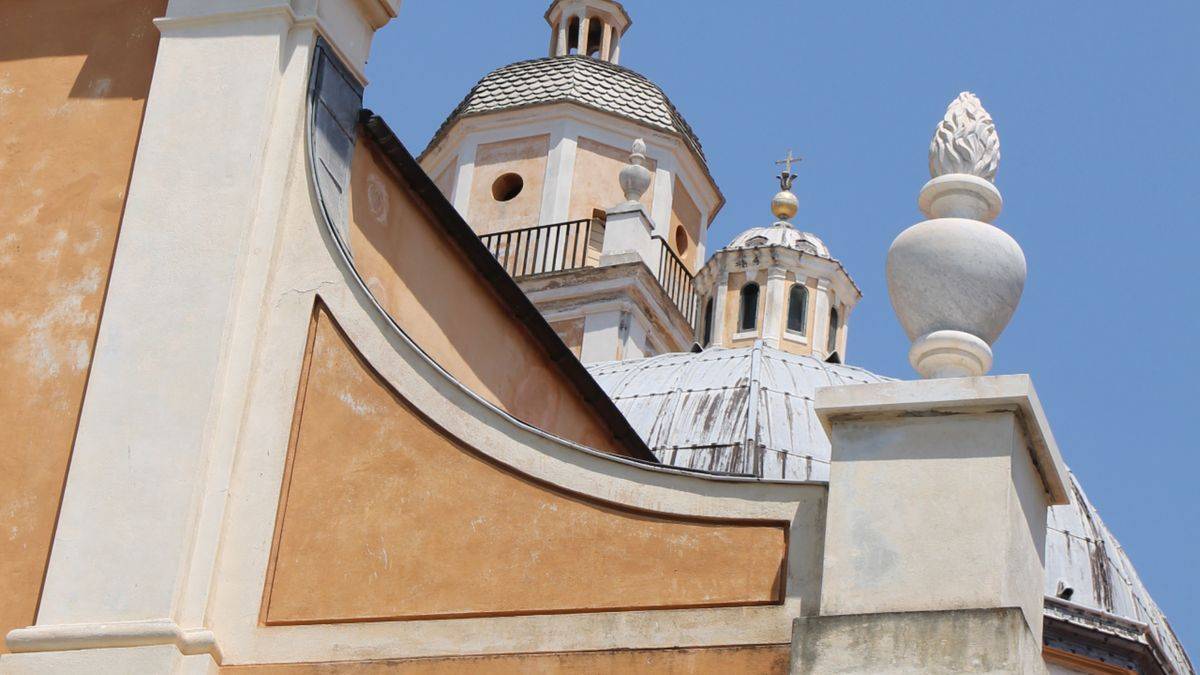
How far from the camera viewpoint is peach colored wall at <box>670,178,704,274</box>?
108 feet

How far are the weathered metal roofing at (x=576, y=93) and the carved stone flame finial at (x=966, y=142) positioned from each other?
24426 millimetres

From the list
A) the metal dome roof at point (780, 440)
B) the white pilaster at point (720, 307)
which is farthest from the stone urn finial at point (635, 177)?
the metal dome roof at point (780, 440)

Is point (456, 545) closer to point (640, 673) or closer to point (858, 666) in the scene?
point (640, 673)

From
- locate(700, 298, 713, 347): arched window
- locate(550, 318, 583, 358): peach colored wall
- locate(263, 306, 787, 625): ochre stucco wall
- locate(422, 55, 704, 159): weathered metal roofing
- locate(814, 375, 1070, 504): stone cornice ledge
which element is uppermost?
locate(422, 55, 704, 159): weathered metal roofing

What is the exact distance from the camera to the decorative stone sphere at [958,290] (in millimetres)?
8109

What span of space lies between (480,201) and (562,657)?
82.2ft

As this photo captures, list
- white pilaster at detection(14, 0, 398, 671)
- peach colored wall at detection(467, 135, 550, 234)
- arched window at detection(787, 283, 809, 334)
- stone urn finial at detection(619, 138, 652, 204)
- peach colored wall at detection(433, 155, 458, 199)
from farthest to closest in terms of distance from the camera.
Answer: peach colored wall at detection(433, 155, 458, 199), peach colored wall at detection(467, 135, 550, 234), arched window at detection(787, 283, 809, 334), stone urn finial at detection(619, 138, 652, 204), white pilaster at detection(14, 0, 398, 671)

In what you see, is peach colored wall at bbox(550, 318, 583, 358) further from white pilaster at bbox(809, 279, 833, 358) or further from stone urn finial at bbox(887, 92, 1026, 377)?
stone urn finial at bbox(887, 92, 1026, 377)

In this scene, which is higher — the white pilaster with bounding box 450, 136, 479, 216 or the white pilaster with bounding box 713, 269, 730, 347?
the white pilaster with bounding box 450, 136, 479, 216

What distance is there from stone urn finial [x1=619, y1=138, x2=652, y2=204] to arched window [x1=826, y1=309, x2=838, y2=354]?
3.21m

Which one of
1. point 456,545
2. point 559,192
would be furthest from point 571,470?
point 559,192

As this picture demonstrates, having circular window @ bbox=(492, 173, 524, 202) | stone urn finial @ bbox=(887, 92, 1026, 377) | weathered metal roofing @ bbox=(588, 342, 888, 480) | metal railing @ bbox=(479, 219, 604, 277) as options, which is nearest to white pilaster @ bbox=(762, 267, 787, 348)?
metal railing @ bbox=(479, 219, 604, 277)

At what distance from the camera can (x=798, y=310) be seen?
106ft

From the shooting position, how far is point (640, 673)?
26.0 feet
